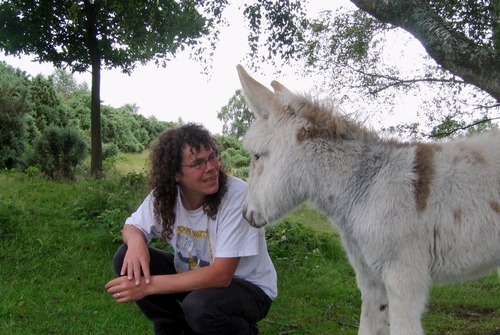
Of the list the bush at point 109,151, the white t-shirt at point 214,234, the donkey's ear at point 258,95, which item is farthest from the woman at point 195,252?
the bush at point 109,151

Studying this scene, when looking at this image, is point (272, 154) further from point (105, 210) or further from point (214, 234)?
point (105, 210)

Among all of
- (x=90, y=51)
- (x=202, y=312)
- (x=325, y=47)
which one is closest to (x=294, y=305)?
(x=202, y=312)

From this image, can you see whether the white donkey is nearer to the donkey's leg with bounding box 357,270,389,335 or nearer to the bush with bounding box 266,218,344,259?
the donkey's leg with bounding box 357,270,389,335

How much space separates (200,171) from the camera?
9.62 feet

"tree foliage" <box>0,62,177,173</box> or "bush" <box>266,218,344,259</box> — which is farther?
"tree foliage" <box>0,62,177,173</box>

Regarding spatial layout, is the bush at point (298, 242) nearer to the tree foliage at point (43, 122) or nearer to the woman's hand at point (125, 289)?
the tree foliage at point (43, 122)

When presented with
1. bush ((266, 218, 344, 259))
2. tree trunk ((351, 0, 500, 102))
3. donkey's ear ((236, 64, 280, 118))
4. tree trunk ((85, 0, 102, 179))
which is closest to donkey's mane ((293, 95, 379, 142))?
donkey's ear ((236, 64, 280, 118))

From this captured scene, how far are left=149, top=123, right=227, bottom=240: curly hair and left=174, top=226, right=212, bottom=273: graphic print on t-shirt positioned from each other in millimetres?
93

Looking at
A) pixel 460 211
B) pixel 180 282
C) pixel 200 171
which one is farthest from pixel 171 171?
pixel 460 211

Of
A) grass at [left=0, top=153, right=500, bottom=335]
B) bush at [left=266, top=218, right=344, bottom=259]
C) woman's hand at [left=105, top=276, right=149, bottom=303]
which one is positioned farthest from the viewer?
bush at [left=266, top=218, right=344, bottom=259]

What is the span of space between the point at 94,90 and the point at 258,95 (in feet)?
28.5

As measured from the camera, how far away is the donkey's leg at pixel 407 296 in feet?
7.13

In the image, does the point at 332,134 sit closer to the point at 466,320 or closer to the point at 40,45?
the point at 466,320

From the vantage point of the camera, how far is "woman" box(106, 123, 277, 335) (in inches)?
110
